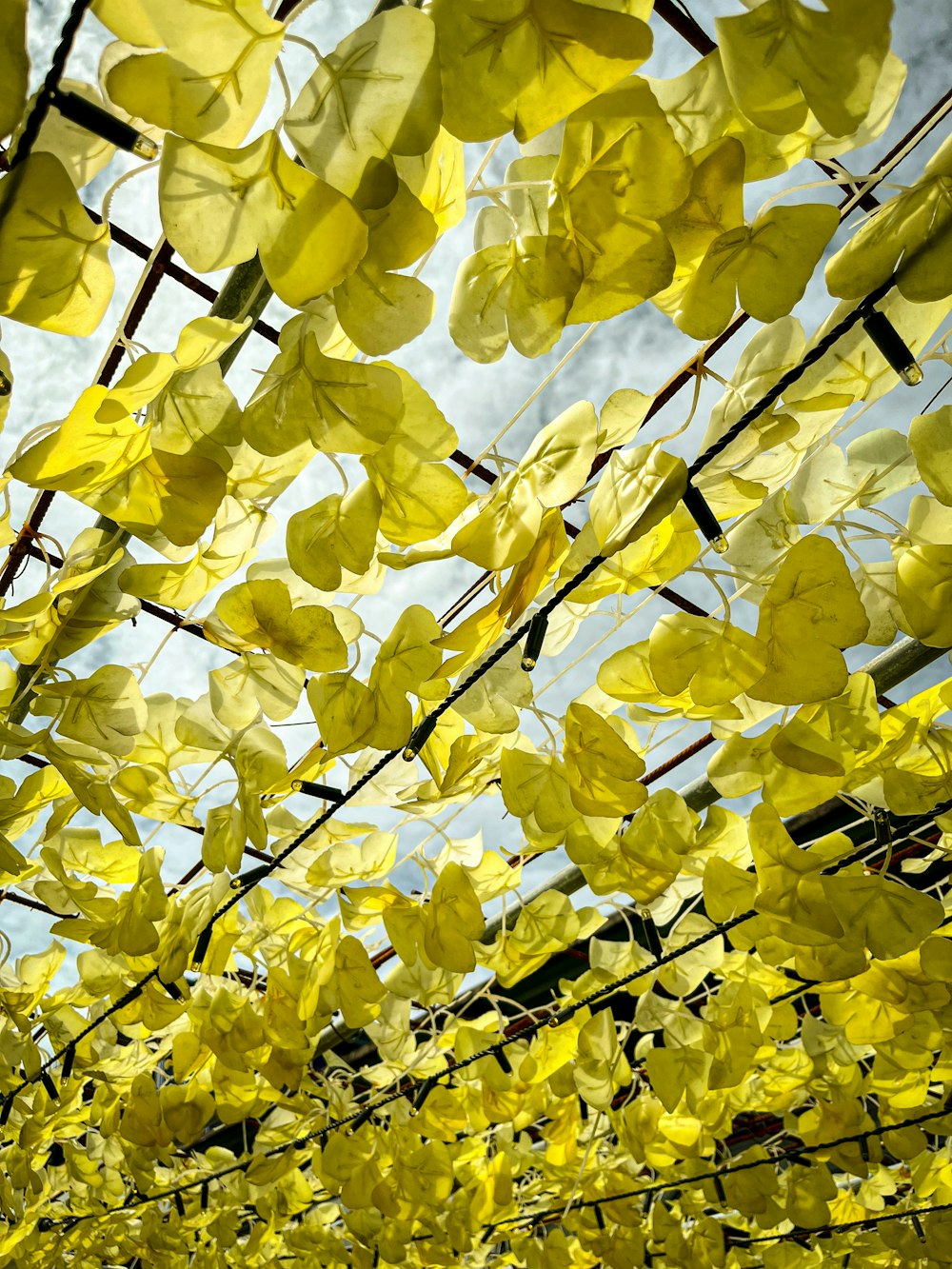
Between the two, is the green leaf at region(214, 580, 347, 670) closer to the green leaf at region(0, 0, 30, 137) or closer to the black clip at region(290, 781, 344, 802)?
the black clip at region(290, 781, 344, 802)

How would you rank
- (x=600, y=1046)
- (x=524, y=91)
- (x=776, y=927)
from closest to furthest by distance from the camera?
(x=524, y=91), (x=776, y=927), (x=600, y=1046)

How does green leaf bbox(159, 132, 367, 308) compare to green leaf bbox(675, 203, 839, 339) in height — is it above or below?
above

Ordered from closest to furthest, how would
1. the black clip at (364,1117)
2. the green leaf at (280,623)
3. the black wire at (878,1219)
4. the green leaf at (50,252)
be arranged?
the green leaf at (50,252) < the green leaf at (280,623) < the black clip at (364,1117) < the black wire at (878,1219)

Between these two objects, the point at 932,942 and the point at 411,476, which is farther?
the point at 932,942

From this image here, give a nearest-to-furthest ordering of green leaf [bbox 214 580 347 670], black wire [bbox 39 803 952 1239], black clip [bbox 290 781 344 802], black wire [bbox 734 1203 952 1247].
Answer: green leaf [bbox 214 580 347 670]
black clip [bbox 290 781 344 802]
black wire [bbox 39 803 952 1239]
black wire [bbox 734 1203 952 1247]

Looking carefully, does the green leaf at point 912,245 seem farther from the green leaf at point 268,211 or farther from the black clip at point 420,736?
the black clip at point 420,736

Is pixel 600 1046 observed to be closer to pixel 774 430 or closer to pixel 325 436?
pixel 774 430

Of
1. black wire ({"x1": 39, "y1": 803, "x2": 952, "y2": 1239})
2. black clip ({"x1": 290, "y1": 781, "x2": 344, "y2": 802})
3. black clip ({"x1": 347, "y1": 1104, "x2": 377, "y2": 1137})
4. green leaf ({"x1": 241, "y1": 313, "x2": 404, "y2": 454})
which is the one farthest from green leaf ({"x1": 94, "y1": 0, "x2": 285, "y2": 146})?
black clip ({"x1": 347, "y1": 1104, "x2": 377, "y2": 1137})

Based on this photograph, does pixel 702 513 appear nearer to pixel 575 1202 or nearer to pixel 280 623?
pixel 280 623

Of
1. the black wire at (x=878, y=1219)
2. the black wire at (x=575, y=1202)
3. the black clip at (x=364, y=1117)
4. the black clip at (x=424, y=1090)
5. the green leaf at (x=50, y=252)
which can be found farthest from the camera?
the black wire at (x=878, y=1219)

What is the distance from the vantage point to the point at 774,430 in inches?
28.9

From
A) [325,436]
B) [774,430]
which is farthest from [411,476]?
[774,430]

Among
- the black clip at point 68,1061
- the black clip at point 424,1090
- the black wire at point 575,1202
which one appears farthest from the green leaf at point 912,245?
the black clip at point 68,1061

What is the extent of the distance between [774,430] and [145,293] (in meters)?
0.78
